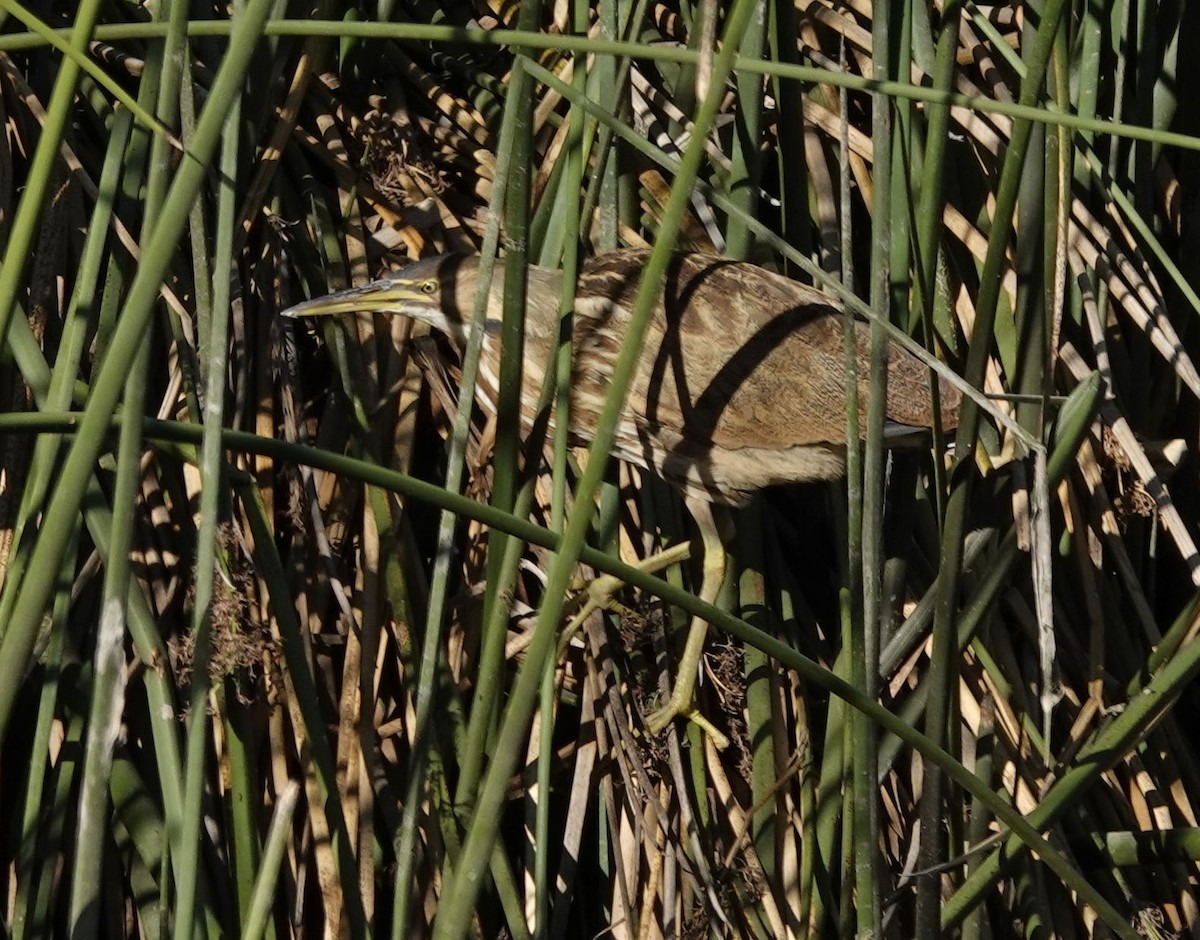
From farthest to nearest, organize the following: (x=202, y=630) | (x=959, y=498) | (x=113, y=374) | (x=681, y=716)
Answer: (x=681, y=716) → (x=959, y=498) → (x=202, y=630) → (x=113, y=374)

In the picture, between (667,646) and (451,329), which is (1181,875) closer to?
(667,646)

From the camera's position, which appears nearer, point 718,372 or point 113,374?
point 113,374

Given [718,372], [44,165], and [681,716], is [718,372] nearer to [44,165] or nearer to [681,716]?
[681,716]

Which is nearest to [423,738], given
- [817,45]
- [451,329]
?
[451,329]

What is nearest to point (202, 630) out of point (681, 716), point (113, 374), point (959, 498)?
point (113, 374)

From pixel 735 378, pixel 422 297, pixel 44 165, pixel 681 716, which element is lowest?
pixel 681 716

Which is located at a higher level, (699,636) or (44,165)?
(44,165)

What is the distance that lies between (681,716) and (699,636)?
0.09m

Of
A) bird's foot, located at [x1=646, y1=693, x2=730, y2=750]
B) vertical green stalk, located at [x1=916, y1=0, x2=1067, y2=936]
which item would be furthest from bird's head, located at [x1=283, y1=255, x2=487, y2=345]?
vertical green stalk, located at [x1=916, y1=0, x2=1067, y2=936]

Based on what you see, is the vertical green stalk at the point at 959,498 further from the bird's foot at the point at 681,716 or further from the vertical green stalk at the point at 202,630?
the vertical green stalk at the point at 202,630

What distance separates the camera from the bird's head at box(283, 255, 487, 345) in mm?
1588

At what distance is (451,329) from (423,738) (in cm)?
66

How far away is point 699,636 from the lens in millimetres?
1570

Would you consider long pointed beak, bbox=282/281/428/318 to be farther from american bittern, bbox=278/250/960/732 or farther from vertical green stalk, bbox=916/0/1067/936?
vertical green stalk, bbox=916/0/1067/936
